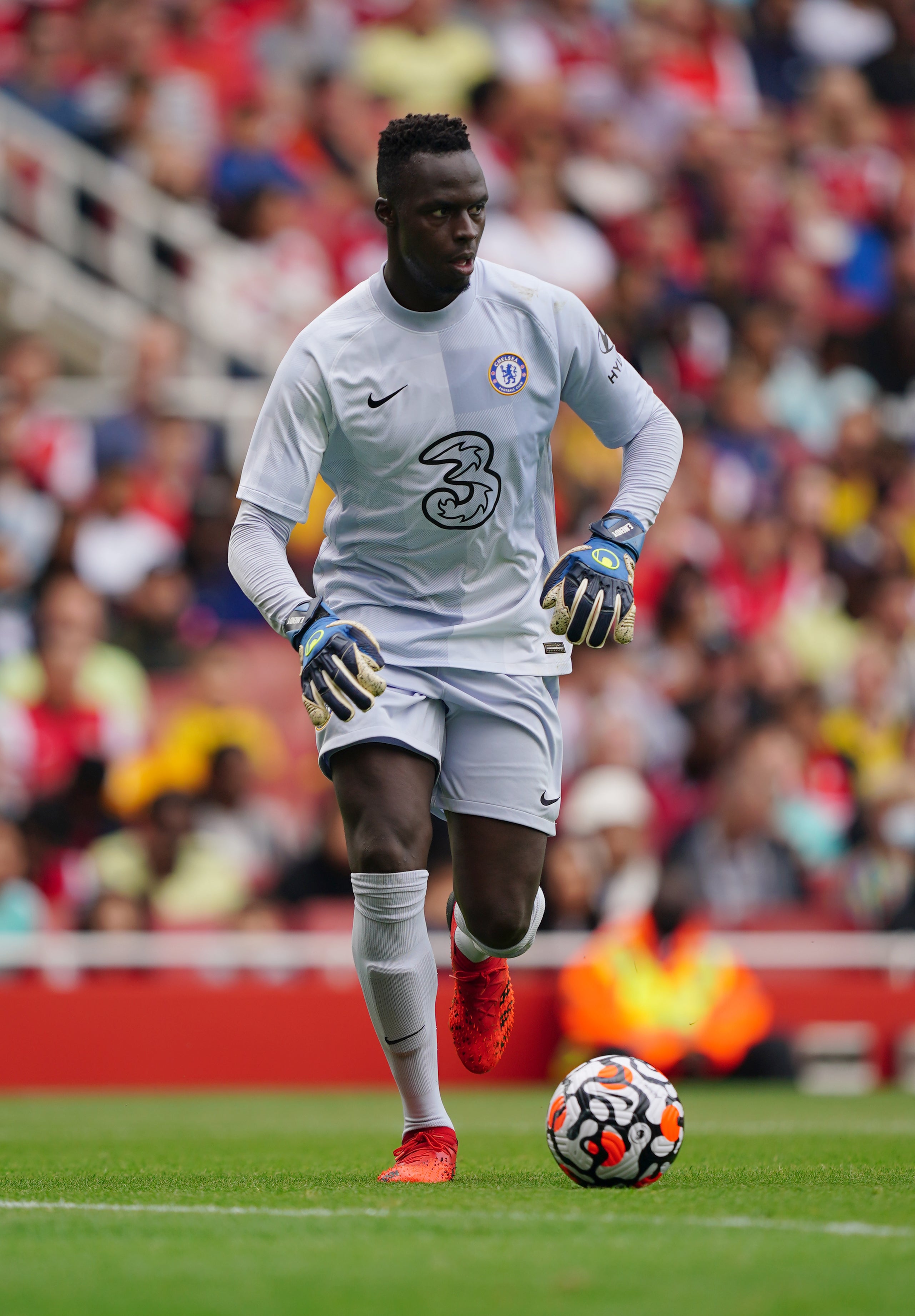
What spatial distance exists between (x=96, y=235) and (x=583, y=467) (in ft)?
13.1

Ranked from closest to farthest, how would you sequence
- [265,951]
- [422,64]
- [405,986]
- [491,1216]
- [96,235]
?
[491,1216] → [405,986] → [265,951] → [96,235] → [422,64]

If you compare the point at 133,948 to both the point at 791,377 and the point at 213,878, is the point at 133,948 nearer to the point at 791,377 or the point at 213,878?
the point at 213,878

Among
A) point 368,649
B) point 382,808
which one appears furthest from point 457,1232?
point 368,649

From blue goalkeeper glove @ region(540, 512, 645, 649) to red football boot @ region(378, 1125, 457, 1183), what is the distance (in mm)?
1324

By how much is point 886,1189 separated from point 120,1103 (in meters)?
5.50

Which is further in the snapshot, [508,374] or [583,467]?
[583,467]

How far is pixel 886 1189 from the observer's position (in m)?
5.05

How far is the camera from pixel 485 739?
567cm

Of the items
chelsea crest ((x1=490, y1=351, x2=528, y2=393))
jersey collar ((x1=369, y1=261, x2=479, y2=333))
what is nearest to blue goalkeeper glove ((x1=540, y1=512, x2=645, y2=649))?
chelsea crest ((x1=490, y1=351, x2=528, y2=393))

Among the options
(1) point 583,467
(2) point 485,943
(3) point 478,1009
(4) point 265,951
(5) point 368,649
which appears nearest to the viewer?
(5) point 368,649

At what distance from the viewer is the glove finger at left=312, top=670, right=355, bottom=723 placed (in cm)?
509

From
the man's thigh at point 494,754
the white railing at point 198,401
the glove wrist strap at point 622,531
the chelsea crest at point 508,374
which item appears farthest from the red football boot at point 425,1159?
the white railing at point 198,401

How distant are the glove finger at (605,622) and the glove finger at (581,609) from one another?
0.02m

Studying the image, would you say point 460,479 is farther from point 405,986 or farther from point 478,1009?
point 478,1009
